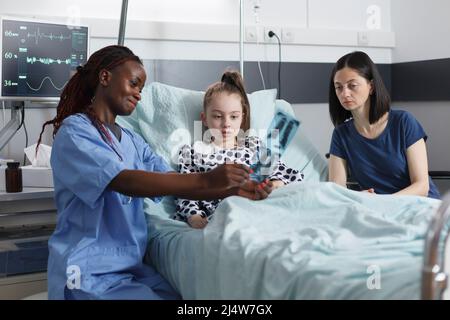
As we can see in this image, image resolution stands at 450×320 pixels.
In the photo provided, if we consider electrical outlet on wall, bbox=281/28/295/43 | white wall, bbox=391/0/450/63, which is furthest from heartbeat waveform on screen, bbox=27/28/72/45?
white wall, bbox=391/0/450/63

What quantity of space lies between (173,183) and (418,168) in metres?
1.17

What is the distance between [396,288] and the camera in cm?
109

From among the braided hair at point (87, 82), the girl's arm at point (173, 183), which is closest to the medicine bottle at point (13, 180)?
the braided hair at point (87, 82)

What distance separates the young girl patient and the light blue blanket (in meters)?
0.40

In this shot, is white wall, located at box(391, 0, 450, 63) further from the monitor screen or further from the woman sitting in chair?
the monitor screen

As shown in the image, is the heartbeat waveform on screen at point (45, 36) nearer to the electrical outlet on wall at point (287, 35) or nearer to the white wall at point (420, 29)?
the electrical outlet on wall at point (287, 35)

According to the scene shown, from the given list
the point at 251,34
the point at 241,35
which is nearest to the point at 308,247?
the point at 241,35

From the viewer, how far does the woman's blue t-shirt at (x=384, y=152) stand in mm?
2318

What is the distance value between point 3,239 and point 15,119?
0.59 m

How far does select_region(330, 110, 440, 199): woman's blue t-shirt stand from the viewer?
2318 mm

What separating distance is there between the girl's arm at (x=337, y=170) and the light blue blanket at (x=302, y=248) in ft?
2.32

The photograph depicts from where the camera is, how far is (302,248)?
4.29ft

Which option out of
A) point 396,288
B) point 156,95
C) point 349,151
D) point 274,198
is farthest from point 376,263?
point 156,95
